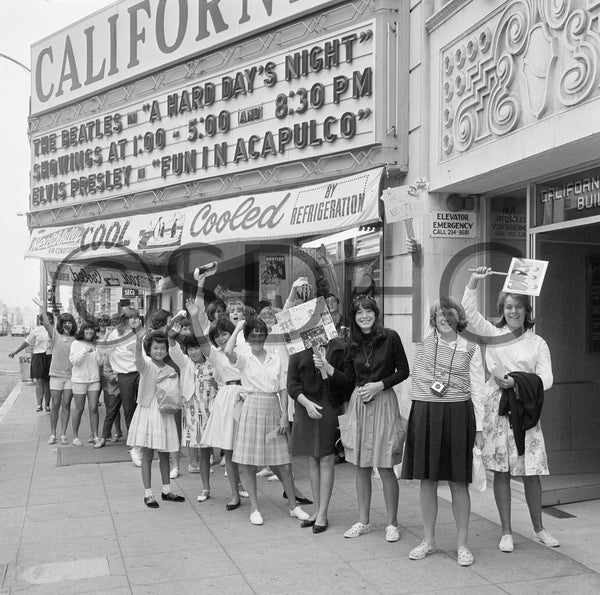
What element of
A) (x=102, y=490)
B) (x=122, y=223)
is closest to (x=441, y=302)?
(x=102, y=490)

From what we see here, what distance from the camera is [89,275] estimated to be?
51.8 feet

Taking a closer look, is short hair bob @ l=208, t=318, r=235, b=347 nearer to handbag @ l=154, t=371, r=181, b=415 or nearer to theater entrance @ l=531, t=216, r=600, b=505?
handbag @ l=154, t=371, r=181, b=415

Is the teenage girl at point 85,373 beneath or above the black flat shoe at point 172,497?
above

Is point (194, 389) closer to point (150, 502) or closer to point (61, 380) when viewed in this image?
point (150, 502)

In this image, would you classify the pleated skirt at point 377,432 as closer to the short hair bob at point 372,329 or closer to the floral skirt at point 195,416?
the short hair bob at point 372,329

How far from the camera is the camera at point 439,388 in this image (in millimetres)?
5031

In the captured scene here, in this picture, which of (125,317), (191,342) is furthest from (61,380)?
(191,342)

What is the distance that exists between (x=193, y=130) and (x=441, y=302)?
6.83m

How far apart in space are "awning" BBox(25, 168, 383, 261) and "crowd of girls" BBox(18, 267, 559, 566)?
1.86 metres

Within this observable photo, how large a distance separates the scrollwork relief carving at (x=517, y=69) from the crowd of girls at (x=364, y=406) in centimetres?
164

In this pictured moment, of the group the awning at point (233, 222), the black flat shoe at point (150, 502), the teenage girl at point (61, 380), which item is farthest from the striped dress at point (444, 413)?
the teenage girl at point (61, 380)

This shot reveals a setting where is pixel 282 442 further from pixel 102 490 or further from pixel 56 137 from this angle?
pixel 56 137

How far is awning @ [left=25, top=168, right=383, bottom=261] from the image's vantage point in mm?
8359

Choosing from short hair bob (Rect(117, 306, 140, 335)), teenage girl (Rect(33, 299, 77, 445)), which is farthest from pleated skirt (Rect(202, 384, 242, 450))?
teenage girl (Rect(33, 299, 77, 445))
